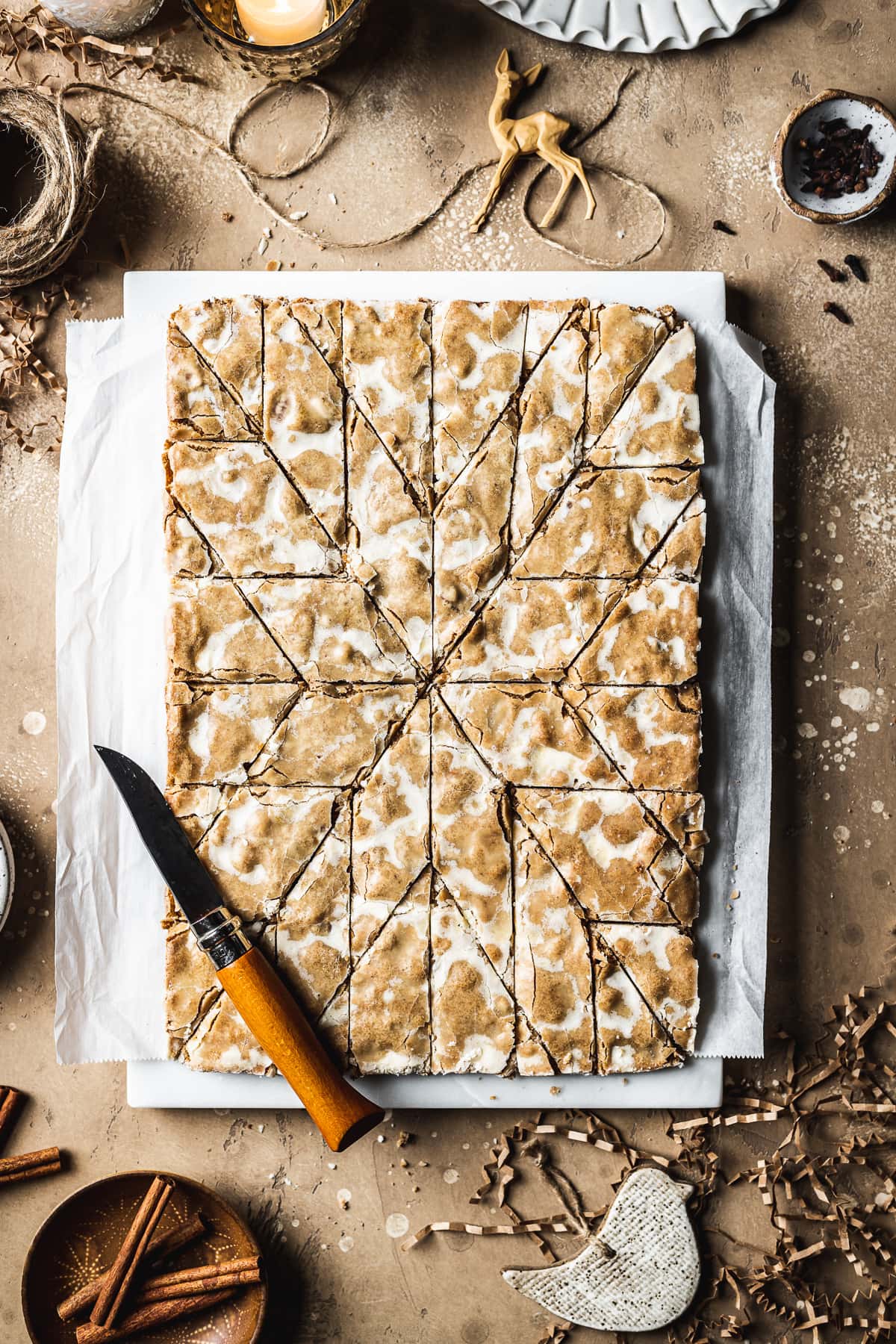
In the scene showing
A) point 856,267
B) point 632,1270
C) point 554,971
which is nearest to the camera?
point 554,971

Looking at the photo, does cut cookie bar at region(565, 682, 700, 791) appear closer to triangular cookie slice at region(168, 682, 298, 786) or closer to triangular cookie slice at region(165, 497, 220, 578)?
triangular cookie slice at region(168, 682, 298, 786)

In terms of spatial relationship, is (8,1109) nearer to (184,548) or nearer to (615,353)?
(184,548)

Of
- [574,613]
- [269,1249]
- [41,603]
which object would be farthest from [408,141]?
[269,1249]

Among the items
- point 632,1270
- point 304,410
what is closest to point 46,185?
point 304,410

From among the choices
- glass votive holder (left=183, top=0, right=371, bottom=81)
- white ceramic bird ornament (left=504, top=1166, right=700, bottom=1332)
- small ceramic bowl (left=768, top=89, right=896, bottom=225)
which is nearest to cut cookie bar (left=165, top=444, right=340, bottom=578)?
glass votive holder (left=183, top=0, right=371, bottom=81)

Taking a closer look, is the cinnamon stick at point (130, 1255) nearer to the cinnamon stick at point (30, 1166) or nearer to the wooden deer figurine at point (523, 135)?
the cinnamon stick at point (30, 1166)

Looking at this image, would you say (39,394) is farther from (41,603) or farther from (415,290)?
(415,290)

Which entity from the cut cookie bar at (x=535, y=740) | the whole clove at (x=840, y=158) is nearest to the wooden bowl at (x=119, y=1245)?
the cut cookie bar at (x=535, y=740)
